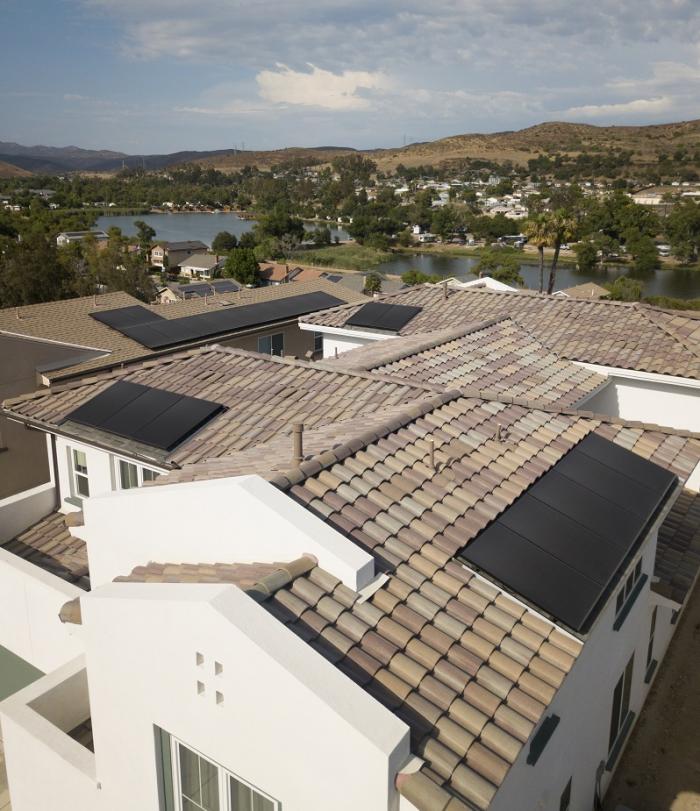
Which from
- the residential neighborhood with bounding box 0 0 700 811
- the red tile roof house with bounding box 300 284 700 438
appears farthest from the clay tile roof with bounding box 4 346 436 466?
the red tile roof house with bounding box 300 284 700 438

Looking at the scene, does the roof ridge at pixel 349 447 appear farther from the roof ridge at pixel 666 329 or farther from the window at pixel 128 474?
the roof ridge at pixel 666 329

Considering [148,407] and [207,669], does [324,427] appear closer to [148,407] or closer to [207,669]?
[148,407]

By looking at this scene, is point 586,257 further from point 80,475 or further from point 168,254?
point 80,475

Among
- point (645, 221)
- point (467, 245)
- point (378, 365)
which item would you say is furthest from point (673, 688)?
point (467, 245)

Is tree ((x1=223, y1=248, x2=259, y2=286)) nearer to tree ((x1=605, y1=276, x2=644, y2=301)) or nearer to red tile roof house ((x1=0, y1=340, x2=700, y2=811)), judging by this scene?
tree ((x1=605, y1=276, x2=644, y2=301))

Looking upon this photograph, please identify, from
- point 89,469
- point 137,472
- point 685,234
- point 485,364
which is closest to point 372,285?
point 485,364

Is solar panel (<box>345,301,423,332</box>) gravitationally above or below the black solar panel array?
above

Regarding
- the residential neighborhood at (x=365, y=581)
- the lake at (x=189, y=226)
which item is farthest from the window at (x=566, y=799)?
the lake at (x=189, y=226)
